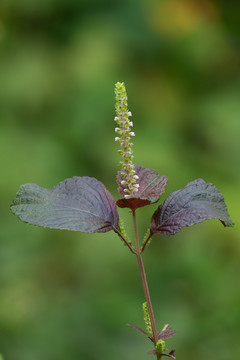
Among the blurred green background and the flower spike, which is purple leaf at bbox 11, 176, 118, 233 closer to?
the flower spike

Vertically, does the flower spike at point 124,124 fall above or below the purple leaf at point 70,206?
above

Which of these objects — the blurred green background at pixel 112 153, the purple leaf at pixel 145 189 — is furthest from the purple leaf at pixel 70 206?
the blurred green background at pixel 112 153

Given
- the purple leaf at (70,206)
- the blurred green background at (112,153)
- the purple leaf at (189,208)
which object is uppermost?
the blurred green background at (112,153)

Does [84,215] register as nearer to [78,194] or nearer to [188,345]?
[78,194]

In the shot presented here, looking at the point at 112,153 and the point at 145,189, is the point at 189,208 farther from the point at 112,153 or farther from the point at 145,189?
the point at 112,153

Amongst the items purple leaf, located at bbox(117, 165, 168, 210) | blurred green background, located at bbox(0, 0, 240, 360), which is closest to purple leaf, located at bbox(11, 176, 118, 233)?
purple leaf, located at bbox(117, 165, 168, 210)

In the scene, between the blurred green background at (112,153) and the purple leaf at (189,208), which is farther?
the blurred green background at (112,153)

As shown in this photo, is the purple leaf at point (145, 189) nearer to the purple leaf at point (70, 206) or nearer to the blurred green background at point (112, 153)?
the purple leaf at point (70, 206)
